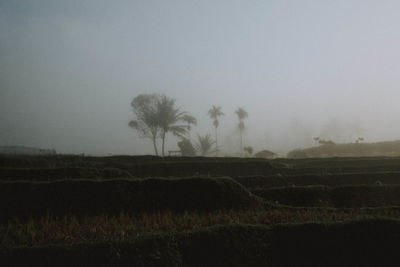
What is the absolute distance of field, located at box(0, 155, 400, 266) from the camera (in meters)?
5.98

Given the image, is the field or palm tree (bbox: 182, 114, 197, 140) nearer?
the field

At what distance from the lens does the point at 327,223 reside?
750cm

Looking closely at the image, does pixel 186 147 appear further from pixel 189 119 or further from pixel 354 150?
pixel 354 150

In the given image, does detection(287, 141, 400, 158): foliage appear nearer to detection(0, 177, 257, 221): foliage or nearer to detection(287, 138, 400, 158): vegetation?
detection(287, 138, 400, 158): vegetation

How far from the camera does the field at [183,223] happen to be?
236 inches

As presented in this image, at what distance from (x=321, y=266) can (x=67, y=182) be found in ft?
26.9

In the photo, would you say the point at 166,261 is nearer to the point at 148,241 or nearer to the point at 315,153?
the point at 148,241

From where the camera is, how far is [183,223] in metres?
8.01

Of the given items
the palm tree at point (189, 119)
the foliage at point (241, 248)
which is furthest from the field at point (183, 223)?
the palm tree at point (189, 119)

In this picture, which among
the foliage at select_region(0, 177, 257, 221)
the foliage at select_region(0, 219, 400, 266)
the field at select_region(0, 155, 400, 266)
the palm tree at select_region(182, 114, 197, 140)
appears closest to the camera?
the foliage at select_region(0, 219, 400, 266)

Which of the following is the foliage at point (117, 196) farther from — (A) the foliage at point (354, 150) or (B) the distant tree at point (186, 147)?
(A) the foliage at point (354, 150)

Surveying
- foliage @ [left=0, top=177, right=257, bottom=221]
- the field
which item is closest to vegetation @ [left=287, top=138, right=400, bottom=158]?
the field

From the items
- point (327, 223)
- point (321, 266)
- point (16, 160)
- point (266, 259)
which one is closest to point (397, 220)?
point (327, 223)

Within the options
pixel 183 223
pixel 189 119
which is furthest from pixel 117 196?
pixel 189 119
